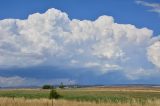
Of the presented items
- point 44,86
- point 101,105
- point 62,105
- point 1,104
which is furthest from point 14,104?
point 44,86

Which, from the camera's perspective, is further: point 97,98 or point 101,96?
point 101,96

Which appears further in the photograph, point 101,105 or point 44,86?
point 44,86

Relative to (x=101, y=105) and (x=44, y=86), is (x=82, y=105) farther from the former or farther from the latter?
(x=44, y=86)

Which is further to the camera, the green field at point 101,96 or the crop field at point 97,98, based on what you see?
the green field at point 101,96

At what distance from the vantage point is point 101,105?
86.9 feet

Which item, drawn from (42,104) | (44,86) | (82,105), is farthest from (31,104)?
(44,86)

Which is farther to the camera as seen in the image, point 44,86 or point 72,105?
point 44,86

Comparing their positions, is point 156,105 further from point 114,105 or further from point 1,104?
point 1,104

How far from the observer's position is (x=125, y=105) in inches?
1035

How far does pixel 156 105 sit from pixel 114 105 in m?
2.30

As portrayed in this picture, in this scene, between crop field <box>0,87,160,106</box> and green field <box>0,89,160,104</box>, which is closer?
crop field <box>0,87,160,106</box>

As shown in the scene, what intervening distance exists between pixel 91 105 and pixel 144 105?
2.90 meters

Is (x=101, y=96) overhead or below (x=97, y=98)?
overhead

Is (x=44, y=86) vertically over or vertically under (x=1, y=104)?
over
